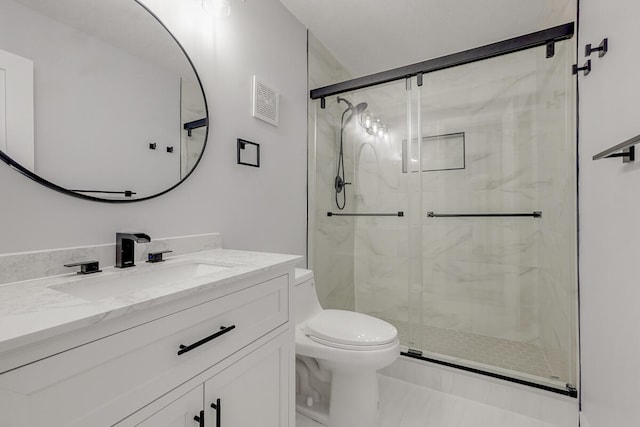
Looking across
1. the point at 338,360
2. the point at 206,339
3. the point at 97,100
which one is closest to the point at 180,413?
the point at 206,339

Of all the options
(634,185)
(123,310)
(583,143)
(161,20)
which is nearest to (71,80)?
(161,20)

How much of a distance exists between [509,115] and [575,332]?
4.97 ft

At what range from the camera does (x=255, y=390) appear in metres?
0.94

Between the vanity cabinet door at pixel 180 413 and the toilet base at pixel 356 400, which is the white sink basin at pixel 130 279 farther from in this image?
the toilet base at pixel 356 400

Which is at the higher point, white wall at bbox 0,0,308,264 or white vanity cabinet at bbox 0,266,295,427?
white wall at bbox 0,0,308,264

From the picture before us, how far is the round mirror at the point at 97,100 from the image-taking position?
2.85ft

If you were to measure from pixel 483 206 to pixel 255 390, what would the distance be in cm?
210

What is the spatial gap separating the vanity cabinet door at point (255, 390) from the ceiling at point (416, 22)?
6.81 ft

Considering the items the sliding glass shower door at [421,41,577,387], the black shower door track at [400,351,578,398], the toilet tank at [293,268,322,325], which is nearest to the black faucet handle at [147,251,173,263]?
the toilet tank at [293,268,322,325]

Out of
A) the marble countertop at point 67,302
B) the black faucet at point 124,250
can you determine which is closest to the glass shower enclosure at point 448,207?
the black faucet at point 124,250

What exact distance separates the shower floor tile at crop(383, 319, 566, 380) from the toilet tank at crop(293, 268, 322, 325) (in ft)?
2.71

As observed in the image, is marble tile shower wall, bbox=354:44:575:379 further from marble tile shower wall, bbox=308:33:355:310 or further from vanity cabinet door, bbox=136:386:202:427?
vanity cabinet door, bbox=136:386:202:427

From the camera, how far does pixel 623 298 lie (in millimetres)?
1029

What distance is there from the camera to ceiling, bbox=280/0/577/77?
6.36 feet
